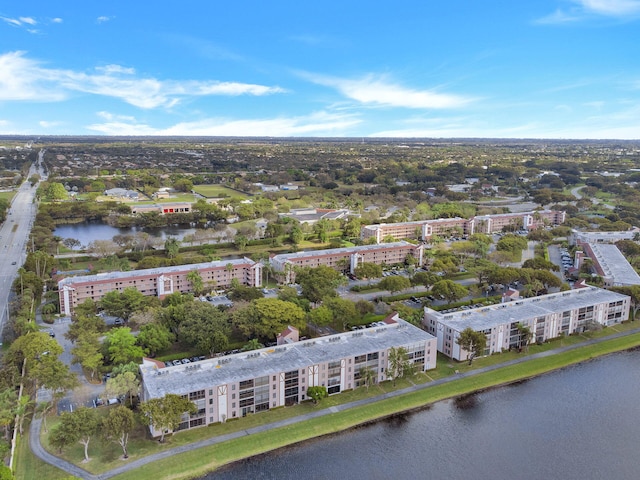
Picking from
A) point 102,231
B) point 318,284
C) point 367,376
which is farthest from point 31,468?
point 102,231

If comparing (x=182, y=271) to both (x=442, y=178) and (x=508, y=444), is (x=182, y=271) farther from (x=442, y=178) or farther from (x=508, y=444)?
(x=442, y=178)

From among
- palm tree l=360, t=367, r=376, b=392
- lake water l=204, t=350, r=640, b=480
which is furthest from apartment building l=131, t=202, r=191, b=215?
lake water l=204, t=350, r=640, b=480

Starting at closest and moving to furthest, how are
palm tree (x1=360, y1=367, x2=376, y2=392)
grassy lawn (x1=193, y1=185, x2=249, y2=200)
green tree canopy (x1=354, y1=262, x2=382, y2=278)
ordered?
palm tree (x1=360, y1=367, x2=376, y2=392) → green tree canopy (x1=354, y1=262, x2=382, y2=278) → grassy lawn (x1=193, y1=185, x2=249, y2=200)

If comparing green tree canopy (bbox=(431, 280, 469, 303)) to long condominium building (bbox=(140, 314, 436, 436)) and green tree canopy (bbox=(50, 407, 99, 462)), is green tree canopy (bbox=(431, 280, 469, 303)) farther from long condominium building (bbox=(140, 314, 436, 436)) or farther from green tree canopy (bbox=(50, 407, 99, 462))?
green tree canopy (bbox=(50, 407, 99, 462))

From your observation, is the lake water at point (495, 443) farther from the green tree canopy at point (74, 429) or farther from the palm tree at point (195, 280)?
the palm tree at point (195, 280)

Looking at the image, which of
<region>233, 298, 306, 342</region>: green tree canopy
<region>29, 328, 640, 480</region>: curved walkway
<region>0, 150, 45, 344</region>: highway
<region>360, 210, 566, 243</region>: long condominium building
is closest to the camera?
<region>29, 328, 640, 480</region>: curved walkway

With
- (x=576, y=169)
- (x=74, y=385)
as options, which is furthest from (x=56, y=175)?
(x=576, y=169)

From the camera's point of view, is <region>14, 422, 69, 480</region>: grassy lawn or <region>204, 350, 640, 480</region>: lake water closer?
<region>14, 422, 69, 480</region>: grassy lawn
